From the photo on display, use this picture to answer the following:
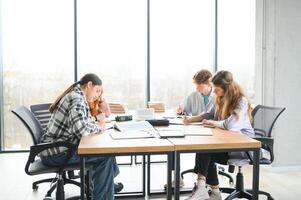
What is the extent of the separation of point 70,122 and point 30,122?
0.48 m

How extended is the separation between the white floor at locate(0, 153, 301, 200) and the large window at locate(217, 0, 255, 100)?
174 centimetres

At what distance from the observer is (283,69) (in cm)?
426

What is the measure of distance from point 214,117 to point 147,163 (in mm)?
797

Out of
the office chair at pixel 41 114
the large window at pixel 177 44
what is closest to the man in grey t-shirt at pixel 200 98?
the office chair at pixel 41 114

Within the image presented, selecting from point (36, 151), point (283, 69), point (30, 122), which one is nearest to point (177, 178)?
point (36, 151)

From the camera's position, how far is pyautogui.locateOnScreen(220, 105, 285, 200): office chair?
286cm

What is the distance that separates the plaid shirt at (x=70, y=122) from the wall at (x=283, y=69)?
8.04ft

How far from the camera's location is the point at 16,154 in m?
5.14

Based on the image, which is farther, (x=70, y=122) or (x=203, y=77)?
(x=203, y=77)

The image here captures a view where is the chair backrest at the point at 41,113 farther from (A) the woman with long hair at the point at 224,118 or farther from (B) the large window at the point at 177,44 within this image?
(B) the large window at the point at 177,44

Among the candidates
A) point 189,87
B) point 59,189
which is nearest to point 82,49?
point 189,87

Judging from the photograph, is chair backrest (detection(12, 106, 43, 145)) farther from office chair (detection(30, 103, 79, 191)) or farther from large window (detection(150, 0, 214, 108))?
large window (detection(150, 0, 214, 108))

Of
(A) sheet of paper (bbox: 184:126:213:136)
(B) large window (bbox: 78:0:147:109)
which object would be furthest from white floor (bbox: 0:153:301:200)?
(B) large window (bbox: 78:0:147:109)

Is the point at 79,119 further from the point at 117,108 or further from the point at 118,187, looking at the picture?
the point at 117,108
